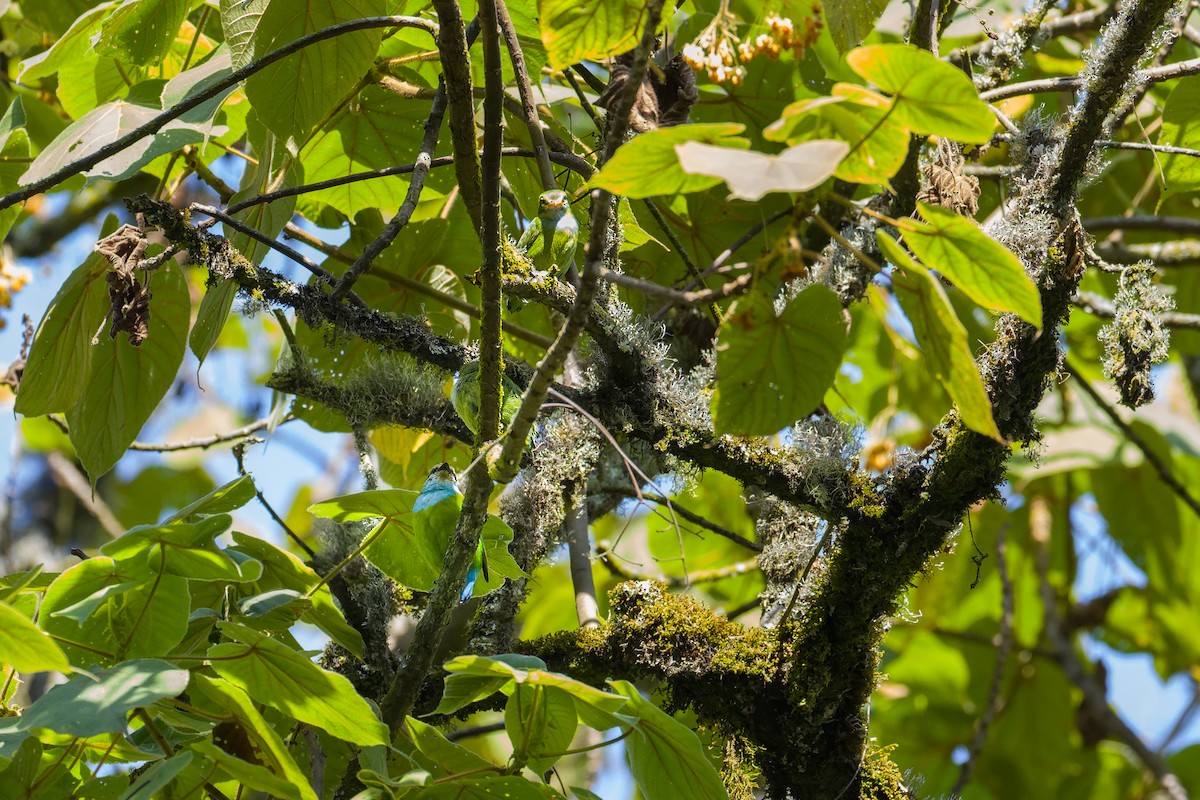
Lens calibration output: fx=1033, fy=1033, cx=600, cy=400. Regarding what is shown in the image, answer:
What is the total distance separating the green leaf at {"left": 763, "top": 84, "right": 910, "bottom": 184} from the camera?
0.77 metres

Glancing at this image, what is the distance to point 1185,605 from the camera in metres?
3.25

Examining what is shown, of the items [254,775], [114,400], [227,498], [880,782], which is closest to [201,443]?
[114,400]

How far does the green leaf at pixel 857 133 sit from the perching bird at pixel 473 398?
53cm

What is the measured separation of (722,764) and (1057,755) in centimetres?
250

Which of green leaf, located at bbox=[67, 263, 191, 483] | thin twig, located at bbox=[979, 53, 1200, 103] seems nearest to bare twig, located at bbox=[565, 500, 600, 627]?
green leaf, located at bbox=[67, 263, 191, 483]

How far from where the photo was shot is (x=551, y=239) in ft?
4.10

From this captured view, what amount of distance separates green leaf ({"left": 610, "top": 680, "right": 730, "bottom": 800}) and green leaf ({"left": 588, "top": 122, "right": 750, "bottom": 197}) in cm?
53

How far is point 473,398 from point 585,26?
1.47ft

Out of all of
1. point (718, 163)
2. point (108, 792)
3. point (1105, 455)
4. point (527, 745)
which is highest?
point (1105, 455)

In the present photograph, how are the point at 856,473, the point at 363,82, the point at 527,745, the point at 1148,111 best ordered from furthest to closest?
the point at 1148,111 → the point at 363,82 → the point at 856,473 → the point at 527,745

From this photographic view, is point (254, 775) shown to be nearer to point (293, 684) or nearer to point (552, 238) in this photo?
point (293, 684)

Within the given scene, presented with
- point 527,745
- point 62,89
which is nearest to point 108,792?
point 527,745

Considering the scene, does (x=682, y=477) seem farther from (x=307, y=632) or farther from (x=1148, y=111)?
(x=307, y=632)

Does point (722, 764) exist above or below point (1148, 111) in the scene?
below
